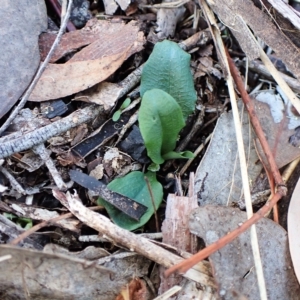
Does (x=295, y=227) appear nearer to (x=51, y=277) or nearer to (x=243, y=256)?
(x=243, y=256)

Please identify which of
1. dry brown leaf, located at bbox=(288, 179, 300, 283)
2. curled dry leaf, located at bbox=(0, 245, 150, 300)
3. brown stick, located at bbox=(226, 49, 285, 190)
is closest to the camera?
curled dry leaf, located at bbox=(0, 245, 150, 300)

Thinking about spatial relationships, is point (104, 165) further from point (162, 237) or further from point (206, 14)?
point (206, 14)

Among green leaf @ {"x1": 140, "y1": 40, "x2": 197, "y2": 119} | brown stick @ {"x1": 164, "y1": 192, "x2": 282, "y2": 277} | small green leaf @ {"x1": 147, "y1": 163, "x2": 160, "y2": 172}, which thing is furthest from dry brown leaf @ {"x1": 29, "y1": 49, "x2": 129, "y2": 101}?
brown stick @ {"x1": 164, "y1": 192, "x2": 282, "y2": 277}

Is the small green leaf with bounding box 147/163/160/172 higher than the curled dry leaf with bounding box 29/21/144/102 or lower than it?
lower

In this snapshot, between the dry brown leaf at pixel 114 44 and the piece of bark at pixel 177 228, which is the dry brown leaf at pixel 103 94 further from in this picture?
the piece of bark at pixel 177 228

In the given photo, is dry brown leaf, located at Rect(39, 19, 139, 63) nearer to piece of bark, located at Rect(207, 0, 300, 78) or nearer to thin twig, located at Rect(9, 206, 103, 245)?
piece of bark, located at Rect(207, 0, 300, 78)

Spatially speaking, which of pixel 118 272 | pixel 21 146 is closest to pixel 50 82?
pixel 21 146
